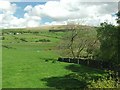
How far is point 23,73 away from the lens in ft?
177

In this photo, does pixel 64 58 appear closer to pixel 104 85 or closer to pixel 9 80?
pixel 9 80

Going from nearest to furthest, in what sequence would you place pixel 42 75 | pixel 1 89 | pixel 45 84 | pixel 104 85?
pixel 104 85, pixel 1 89, pixel 45 84, pixel 42 75

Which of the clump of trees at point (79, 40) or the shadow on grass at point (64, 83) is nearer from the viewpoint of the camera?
the shadow on grass at point (64, 83)

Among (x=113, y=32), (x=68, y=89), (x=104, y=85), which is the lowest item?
(x=68, y=89)

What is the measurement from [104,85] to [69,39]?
2185 inches

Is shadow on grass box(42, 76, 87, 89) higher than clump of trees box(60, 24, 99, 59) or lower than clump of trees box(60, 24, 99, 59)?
lower

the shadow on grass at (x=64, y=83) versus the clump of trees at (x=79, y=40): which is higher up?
the clump of trees at (x=79, y=40)

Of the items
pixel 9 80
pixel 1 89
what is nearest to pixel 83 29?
pixel 9 80

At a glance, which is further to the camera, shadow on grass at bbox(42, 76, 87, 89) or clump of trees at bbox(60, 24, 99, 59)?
clump of trees at bbox(60, 24, 99, 59)

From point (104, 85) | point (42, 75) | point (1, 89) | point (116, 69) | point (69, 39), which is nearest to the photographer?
point (104, 85)

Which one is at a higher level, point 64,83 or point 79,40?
point 79,40

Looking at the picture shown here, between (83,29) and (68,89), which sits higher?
(83,29)

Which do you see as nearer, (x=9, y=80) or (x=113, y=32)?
(x=113, y=32)

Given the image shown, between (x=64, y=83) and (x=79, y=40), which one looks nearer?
(x=64, y=83)
